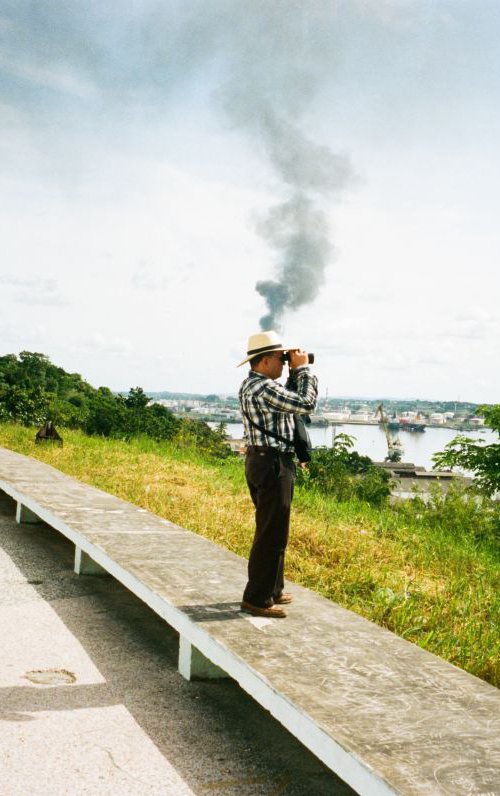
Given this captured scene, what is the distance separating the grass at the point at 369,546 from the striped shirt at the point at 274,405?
1483mm

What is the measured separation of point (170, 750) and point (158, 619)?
6.10 feet

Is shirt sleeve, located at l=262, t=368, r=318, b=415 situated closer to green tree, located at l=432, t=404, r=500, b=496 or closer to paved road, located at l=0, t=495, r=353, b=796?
paved road, located at l=0, t=495, r=353, b=796

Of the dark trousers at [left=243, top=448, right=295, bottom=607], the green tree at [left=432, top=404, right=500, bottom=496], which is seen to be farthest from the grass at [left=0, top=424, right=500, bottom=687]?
the green tree at [left=432, top=404, right=500, bottom=496]

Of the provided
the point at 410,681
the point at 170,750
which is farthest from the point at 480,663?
the point at 170,750

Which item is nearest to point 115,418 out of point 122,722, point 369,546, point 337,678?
point 369,546

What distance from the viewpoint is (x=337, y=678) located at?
3.09 m

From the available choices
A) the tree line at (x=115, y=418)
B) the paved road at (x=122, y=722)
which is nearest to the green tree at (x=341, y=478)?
the tree line at (x=115, y=418)

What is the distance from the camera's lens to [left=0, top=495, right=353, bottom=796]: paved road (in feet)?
9.20

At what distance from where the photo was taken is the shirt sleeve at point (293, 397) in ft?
12.7

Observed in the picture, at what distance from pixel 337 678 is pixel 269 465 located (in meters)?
1.15

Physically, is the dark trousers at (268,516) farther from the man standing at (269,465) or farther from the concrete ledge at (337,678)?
the concrete ledge at (337,678)

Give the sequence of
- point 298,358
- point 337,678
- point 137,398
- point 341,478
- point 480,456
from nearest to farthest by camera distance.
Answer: point 337,678 < point 298,358 < point 341,478 < point 480,456 < point 137,398

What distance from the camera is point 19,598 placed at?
203 inches

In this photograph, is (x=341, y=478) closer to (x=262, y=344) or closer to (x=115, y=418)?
(x=115, y=418)
